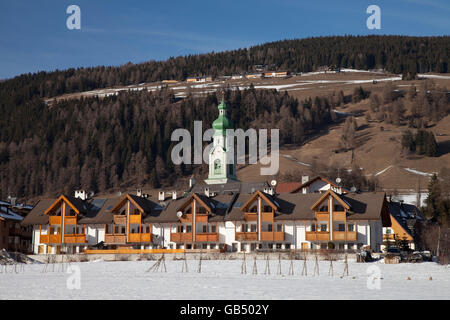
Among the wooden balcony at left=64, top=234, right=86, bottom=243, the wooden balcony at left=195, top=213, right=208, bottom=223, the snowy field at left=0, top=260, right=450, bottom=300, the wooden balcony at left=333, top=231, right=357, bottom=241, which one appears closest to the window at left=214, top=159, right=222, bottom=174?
the wooden balcony at left=195, top=213, right=208, bottom=223

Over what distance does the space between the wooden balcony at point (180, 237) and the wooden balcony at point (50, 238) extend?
521 inches

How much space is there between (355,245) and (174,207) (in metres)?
20.5

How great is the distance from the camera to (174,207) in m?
78.2

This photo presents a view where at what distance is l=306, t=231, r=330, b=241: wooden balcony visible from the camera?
69812 millimetres

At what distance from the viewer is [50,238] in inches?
3100

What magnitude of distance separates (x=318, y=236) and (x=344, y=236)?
2588 mm

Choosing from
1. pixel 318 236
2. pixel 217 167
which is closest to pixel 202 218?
pixel 318 236

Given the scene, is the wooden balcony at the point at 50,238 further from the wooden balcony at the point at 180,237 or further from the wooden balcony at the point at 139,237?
the wooden balcony at the point at 180,237

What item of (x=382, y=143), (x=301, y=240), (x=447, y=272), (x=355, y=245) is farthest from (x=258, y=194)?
(x=382, y=143)

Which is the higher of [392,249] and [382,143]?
[382,143]

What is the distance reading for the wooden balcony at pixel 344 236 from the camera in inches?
2709

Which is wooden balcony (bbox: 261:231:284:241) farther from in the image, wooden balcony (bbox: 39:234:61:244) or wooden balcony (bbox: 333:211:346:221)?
wooden balcony (bbox: 39:234:61:244)

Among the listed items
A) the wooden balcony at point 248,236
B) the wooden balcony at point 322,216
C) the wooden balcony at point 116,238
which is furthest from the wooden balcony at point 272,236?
the wooden balcony at point 116,238
